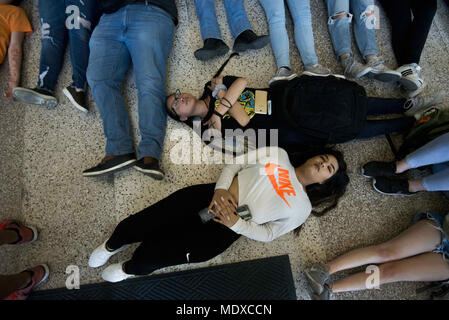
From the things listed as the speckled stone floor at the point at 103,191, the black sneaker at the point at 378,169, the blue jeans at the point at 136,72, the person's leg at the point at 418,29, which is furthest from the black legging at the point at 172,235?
the person's leg at the point at 418,29

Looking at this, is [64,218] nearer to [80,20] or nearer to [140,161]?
[140,161]

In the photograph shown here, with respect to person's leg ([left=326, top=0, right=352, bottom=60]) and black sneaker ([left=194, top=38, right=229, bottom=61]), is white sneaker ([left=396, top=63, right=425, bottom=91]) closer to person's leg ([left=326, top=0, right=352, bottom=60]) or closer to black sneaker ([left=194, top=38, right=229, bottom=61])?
person's leg ([left=326, top=0, right=352, bottom=60])

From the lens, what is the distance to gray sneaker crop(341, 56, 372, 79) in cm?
169

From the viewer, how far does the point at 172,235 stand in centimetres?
127

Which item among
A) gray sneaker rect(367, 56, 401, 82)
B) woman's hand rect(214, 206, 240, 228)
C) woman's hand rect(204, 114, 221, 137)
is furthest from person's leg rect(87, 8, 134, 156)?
gray sneaker rect(367, 56, 401, 82)

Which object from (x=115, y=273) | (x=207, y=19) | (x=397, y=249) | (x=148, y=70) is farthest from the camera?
(x=207, y=19)

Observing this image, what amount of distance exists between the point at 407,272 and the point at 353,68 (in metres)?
1.30

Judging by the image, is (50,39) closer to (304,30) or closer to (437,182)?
(304,30)

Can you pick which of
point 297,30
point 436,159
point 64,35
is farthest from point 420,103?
point 64,35

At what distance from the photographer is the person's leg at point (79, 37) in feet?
5.30

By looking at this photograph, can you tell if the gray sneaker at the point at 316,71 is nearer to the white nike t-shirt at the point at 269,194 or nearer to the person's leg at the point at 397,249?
the white nike t-shirt at the point at 269,194

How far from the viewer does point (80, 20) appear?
162cm

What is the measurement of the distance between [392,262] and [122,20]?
2.13 m

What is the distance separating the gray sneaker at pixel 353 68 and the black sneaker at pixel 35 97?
78.0 inches
